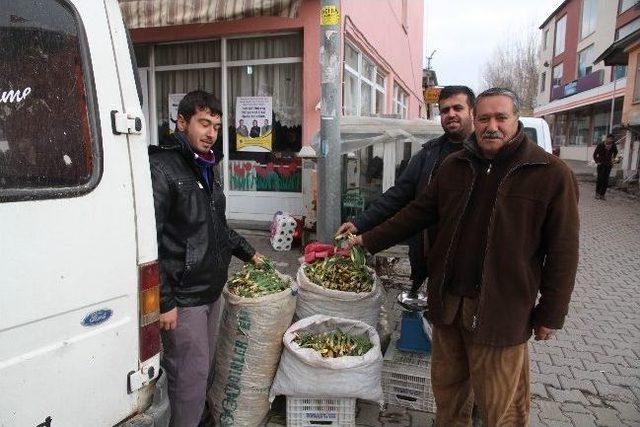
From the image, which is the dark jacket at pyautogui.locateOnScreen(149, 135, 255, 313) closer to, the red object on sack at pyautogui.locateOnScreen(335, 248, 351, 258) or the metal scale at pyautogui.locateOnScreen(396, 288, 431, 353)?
the red object on sack at pyautogui.locateOnScreen(335, 248, 351, 258)

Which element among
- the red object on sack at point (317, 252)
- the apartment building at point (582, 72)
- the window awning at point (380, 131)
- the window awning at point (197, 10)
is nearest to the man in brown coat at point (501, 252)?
the red object on sack at point (317, 252)

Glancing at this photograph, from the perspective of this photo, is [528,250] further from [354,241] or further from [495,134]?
[354,241]

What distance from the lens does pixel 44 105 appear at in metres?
1.52

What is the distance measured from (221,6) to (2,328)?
5.62 metres

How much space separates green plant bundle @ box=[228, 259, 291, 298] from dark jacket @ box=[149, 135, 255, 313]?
0.39 metres

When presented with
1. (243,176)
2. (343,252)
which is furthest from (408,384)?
(243,176)

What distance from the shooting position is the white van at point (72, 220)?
4.70 feet

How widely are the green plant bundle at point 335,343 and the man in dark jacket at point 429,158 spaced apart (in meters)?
0.72

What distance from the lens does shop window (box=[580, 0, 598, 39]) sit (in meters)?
32.4

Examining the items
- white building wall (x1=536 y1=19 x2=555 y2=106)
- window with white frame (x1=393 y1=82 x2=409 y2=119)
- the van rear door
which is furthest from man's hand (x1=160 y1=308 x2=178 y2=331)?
white building wall (x1=536 y1=19 x2=555 y2=106)

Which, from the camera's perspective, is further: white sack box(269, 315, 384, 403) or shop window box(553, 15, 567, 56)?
shop window box(553, 15, 567, 56)

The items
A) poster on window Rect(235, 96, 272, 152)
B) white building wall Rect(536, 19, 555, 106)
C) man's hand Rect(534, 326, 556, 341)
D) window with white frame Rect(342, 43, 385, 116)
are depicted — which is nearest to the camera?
Answer: man's hand Rect(534, 326, 556, 341)

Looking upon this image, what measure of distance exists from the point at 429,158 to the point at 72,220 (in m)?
2.60

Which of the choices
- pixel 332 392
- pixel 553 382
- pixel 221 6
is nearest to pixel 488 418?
pixel 332 392
